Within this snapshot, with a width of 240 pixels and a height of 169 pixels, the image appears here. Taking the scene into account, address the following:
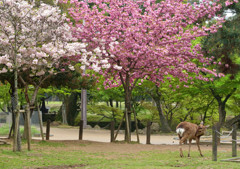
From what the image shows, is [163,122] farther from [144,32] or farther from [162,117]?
[144,32]

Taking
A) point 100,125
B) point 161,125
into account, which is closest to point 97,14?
point 161,125

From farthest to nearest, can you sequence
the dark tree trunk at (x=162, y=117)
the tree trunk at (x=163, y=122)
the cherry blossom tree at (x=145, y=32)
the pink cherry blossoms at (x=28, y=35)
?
the tree trunk at (x=163, y=122)
the dark tree trunk at (x=162, y=117)
the cherry blossom tree at (x=145, y=32)
the pink cherry blossoms at (x=28, y=35)

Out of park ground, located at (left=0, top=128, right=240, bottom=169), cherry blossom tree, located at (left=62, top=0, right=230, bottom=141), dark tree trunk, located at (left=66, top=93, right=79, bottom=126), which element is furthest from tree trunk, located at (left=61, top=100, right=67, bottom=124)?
park ground, located at (left=0, top=128, right=240, bottom=169)

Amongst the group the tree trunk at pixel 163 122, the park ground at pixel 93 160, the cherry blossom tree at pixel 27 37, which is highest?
the cherry blossom tree at pixel 27 37

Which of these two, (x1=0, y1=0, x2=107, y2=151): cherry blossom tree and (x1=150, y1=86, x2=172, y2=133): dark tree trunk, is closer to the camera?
(x1=0, y1=0, x2=107, y2=151): cherry blossom tree

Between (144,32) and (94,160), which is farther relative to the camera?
(144,32)

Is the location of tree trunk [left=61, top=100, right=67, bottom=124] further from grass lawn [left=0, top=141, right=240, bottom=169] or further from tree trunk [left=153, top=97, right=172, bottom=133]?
grass lawn [left=0, top=141, right=240, bottom=169]

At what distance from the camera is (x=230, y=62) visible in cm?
2014

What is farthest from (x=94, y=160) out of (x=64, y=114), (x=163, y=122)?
(x=64, y=114)

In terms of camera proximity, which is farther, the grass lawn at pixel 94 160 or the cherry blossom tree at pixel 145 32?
the cherry blossom tree at pixel 145 32

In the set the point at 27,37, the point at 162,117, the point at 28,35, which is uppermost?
the point at 28,35

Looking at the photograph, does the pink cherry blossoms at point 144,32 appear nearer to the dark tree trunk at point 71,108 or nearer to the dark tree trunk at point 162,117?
the dark tree trunk at point 162,117

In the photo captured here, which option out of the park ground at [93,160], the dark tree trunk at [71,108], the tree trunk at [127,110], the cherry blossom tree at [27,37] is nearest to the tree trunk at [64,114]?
the dark tree trunk at [71,108]

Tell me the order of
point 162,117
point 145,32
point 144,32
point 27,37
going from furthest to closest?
point 162,117 < point 145,32 < point 144,32 < point 27,37
